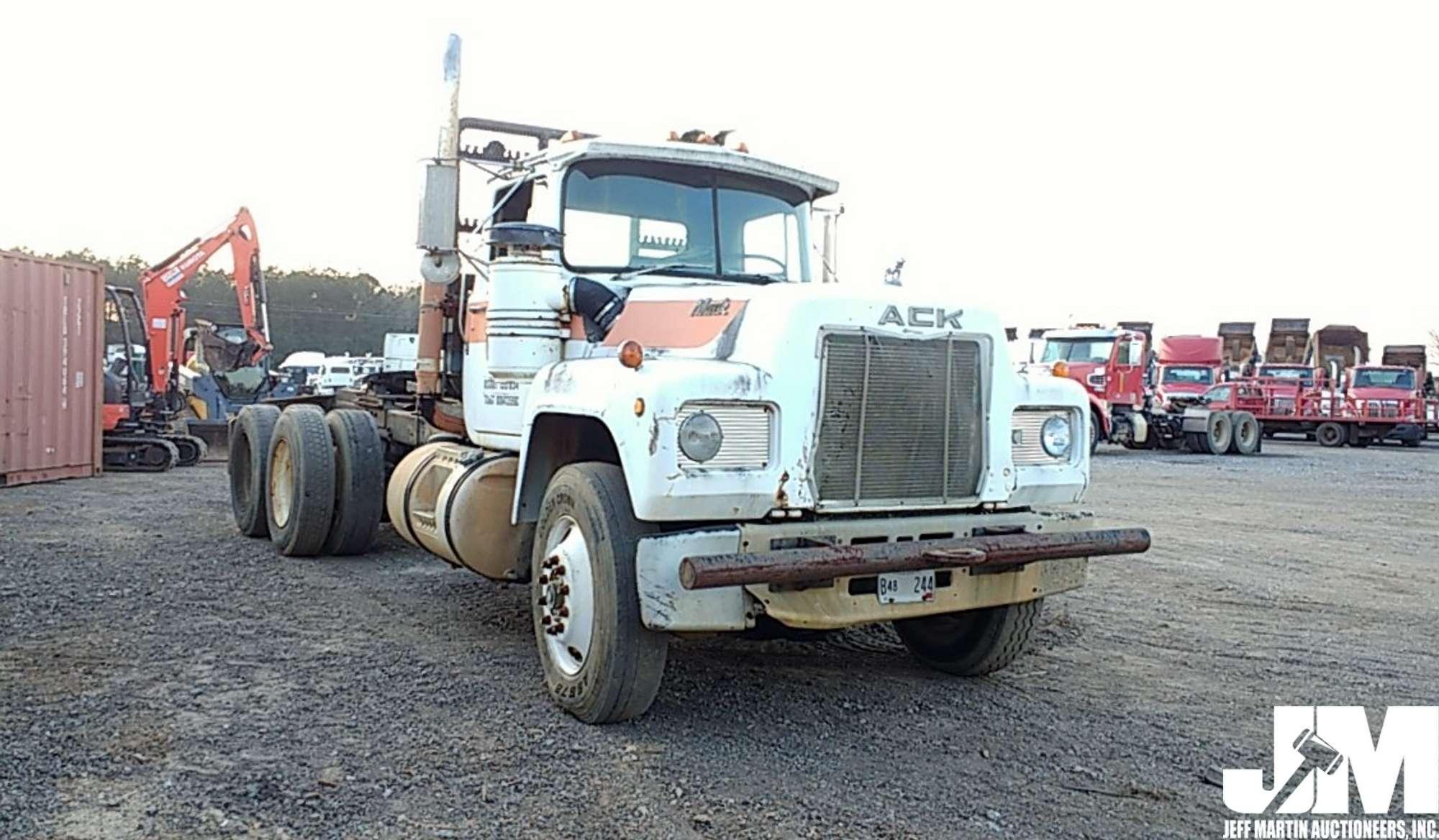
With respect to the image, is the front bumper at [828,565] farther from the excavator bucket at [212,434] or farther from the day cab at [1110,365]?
the day cab at [1110,365]

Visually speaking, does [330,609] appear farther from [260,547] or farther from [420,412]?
[260,547]

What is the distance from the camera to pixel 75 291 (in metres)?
15.6

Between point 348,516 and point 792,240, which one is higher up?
point 792,240

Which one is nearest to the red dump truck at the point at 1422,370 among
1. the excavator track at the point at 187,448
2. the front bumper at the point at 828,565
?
the excavator track at the point at 187,448

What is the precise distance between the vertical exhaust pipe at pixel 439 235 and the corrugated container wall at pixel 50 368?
27.8 ft

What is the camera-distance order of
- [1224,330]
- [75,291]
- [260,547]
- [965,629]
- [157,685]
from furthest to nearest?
[1224,330], [75,291], [260,547], [965,629], [157,685]

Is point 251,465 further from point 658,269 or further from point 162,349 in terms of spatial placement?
point 162,349

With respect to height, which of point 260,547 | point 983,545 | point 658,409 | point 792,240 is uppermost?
point 792,240

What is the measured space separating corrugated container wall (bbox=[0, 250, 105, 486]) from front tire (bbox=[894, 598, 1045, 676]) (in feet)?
39.5

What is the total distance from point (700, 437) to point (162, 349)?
53.3ft

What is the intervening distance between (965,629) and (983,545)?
45.4 inches

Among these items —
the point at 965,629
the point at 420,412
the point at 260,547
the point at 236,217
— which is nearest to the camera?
the point at 965,629

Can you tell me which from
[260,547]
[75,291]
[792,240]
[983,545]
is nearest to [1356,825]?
[983,545]

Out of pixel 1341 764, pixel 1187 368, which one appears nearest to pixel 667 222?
pixel 1341 764
